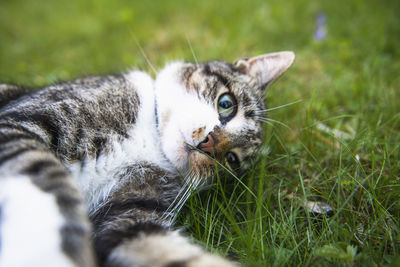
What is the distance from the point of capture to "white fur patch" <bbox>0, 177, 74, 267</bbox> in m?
1.20

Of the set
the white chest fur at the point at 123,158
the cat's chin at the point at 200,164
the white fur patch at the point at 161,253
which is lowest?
the white fur patch at the point at 161,253

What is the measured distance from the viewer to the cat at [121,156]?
4.15ft

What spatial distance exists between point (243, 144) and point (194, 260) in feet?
3.23

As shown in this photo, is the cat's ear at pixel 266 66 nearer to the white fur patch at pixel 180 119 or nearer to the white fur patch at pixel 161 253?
the white fur patch at pixel 180 119

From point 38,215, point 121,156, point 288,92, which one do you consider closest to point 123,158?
point 121,156

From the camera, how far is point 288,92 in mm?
3182

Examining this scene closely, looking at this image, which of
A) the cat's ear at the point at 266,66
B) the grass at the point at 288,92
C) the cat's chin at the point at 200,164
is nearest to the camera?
the grass at the point at 288,92

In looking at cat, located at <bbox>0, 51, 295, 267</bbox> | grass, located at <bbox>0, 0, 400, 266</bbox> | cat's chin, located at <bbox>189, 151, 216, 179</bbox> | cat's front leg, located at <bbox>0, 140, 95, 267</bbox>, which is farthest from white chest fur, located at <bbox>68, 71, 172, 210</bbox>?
grass, located at <bbox>0, 0, 400, 266</bbox>

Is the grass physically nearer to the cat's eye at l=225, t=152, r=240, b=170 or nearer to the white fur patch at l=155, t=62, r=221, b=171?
the cat's eye at l=225, t=152, r=240, b=170

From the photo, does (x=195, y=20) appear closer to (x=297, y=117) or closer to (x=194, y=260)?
(x=297, y=117)

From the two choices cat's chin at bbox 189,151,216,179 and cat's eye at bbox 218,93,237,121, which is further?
cat's eye at bbox 218,93,237,121

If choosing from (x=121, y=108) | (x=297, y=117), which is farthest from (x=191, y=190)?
(x=297, y=117)

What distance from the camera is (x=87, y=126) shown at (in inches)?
71.2

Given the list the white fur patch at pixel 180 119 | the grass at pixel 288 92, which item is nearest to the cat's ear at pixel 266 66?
the grass at pixel 288 92
